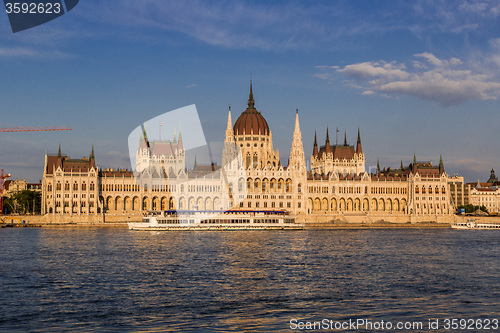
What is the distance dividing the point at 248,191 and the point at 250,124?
30.4m

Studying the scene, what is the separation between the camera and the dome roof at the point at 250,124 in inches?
7574

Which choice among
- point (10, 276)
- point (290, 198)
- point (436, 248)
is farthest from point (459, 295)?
point (290, 198)

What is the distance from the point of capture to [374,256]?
69938 millimetres

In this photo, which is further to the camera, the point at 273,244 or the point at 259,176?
the point at 259,176

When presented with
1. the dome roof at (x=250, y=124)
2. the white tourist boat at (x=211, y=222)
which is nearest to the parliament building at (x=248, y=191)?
the dome roof at (x=250, y=124)

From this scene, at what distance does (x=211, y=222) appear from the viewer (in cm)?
13025

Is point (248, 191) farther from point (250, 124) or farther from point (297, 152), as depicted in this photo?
point (250, 124)

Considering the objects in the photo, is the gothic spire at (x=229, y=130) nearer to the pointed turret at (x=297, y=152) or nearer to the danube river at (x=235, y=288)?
the pointed turret at (x=297, y=152)

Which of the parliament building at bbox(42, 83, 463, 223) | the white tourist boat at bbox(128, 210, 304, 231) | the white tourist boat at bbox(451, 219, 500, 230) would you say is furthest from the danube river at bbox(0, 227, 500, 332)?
the parliament building at bbox(42, 83, 463, 223)

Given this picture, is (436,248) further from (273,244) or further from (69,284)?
(69,284)

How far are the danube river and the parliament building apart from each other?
296 feet

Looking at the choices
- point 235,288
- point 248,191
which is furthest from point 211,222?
point 235,288

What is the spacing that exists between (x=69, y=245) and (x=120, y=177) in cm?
8615

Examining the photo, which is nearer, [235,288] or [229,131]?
[235,288]
